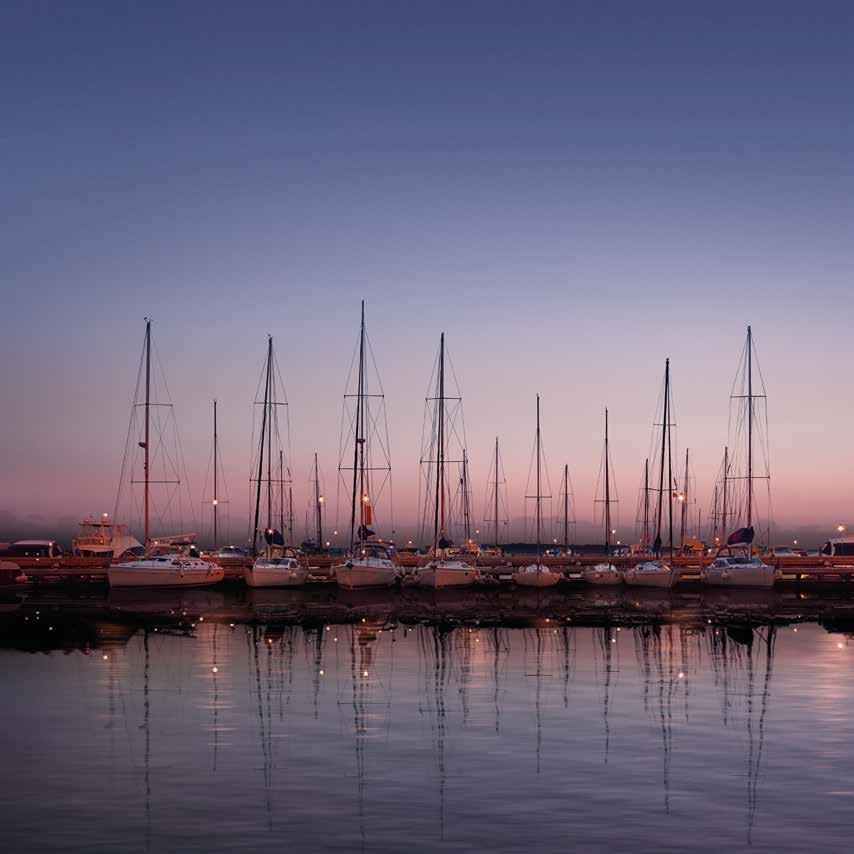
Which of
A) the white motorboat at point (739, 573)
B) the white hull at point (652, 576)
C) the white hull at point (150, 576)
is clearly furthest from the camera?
the white hull at point (652, 576)

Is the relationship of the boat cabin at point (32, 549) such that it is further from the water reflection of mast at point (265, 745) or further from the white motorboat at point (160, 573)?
the water reflection of mast at point (265, 745)

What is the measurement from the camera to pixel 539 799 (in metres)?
19.2

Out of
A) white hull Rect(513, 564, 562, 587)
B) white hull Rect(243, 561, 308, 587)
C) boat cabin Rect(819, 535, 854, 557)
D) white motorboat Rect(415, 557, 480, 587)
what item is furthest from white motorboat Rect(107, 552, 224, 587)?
boat cabin Rect(819, 535, 854, 557)

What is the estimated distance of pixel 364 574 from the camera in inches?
3167

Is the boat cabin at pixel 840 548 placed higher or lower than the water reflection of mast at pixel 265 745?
lower

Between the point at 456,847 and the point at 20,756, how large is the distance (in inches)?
449

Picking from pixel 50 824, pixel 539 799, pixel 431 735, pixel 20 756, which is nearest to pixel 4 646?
pixel 20 756

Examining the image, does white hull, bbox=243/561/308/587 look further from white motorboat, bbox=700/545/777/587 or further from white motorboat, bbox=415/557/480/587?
white motorboat, bbox=700/545/777/587

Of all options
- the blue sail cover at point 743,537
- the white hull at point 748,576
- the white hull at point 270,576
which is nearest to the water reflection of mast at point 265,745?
the white hull at point 270,576

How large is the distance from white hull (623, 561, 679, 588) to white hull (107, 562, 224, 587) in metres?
35.9

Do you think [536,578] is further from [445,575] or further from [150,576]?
[150,576]

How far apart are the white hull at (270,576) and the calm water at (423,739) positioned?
3145 centimetres

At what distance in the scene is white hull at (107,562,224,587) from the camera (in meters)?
75.7

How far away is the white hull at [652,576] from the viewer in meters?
85.7
